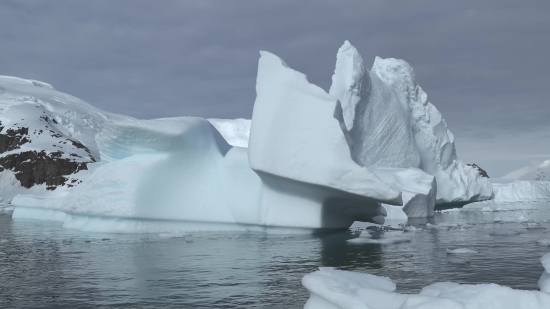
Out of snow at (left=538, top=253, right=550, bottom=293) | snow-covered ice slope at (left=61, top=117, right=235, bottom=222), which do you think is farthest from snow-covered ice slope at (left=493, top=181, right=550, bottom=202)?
snow at (left=538, top=253, right=550, bottom=293)

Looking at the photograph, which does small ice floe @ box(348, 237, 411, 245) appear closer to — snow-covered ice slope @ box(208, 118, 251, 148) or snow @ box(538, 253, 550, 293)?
snow @ box(538, 253, 550, 293)

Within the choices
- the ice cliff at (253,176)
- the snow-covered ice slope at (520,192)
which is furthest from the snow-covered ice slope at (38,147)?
the snow-covered ice slope at (520,192)

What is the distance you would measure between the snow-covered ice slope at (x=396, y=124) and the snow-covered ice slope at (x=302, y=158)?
258 inches

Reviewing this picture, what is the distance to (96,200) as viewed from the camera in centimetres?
1461

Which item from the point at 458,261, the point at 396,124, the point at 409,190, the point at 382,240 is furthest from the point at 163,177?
the point at 396,124

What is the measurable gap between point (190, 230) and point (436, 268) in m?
8.06

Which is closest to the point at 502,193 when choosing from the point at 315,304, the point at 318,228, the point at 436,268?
the point at 318,228

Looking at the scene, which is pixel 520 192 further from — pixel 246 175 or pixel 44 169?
pixel 44 169

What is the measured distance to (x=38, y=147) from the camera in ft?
188

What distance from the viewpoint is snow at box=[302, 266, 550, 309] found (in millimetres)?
3986

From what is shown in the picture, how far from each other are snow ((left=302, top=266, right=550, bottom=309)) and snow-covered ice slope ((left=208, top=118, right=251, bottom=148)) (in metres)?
80.1

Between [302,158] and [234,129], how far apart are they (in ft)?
255

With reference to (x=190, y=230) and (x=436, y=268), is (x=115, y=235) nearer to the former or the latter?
(x=190, y=230)

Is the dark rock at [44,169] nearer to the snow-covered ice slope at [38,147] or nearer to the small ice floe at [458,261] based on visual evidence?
the snow-covered ice slope at [38,147]
